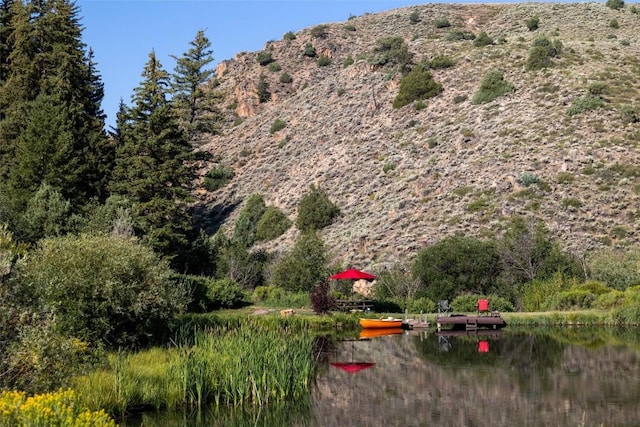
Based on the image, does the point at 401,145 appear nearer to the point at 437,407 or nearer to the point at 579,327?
the point at 579,327

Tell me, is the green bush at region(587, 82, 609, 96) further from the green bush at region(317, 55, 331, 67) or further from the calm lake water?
the green bush at region(317, 55, 331, 67)

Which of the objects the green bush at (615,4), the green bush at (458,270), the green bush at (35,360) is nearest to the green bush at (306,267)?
the green bush at (458,270)

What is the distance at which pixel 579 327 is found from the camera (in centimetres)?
3897

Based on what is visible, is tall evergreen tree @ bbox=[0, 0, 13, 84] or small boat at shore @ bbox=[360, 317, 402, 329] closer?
small boat at shore @ bbox=[360, 317, 402, 329]

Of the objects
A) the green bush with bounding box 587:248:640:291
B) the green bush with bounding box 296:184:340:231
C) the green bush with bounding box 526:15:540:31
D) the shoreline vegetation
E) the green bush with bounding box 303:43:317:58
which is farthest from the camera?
the green bush with bounding box 303:43:317:58

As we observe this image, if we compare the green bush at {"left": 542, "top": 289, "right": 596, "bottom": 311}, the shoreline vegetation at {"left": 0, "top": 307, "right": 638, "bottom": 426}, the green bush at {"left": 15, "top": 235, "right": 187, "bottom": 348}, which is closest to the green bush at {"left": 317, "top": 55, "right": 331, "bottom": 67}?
the green bush at {"left": 542, "top": 289, "right": 596, "bottom": 311}

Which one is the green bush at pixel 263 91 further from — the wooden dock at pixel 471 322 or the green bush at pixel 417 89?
the wooden dock at pixel 471 322

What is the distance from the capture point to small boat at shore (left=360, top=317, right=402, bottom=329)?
39000 millimetres

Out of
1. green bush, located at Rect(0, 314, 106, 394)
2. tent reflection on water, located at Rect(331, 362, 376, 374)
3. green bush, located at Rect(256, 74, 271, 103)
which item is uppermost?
green bush, located at Rect(256, 74, 271, 103)

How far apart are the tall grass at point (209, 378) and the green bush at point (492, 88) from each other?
5495 cm

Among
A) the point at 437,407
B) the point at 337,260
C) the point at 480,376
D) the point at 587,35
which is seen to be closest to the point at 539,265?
the point at 337,260

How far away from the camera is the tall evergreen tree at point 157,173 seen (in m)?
49.7

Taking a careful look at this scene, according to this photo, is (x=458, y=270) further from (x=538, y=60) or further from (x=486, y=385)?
(x=538, y=60)

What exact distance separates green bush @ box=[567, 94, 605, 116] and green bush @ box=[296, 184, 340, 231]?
864 inches
